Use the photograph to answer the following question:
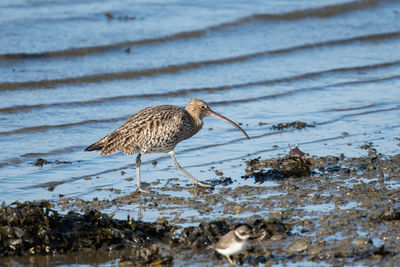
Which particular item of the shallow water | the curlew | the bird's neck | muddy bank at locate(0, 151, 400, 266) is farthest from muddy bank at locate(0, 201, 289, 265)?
the bird's neck

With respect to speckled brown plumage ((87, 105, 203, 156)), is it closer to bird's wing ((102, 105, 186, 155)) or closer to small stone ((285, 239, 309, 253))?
bird's wing ((102, 105, 186, 155))

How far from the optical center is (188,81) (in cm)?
1591

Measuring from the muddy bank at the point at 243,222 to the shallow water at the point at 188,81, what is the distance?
25 centimetres

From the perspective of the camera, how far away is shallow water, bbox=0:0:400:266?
10359 mm

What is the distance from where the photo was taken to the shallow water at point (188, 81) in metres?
10.4

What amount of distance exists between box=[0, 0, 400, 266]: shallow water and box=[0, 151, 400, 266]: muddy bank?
0.25 metres

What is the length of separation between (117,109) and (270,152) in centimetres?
396

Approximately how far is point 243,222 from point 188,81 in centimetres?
861

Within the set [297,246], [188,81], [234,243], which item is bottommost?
[297,246]

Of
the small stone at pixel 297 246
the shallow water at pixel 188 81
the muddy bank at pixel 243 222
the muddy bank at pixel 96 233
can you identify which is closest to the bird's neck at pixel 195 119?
the shallow water at pixel 188 81

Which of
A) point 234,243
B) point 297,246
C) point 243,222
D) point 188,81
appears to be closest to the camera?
point 234,243

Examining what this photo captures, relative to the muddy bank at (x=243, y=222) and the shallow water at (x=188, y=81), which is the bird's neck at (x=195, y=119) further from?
the muddy bank at (x=243, y=222)

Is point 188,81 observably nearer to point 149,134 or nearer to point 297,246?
point 149,134

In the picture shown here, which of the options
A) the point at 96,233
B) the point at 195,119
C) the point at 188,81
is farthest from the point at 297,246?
the point at 188,81
